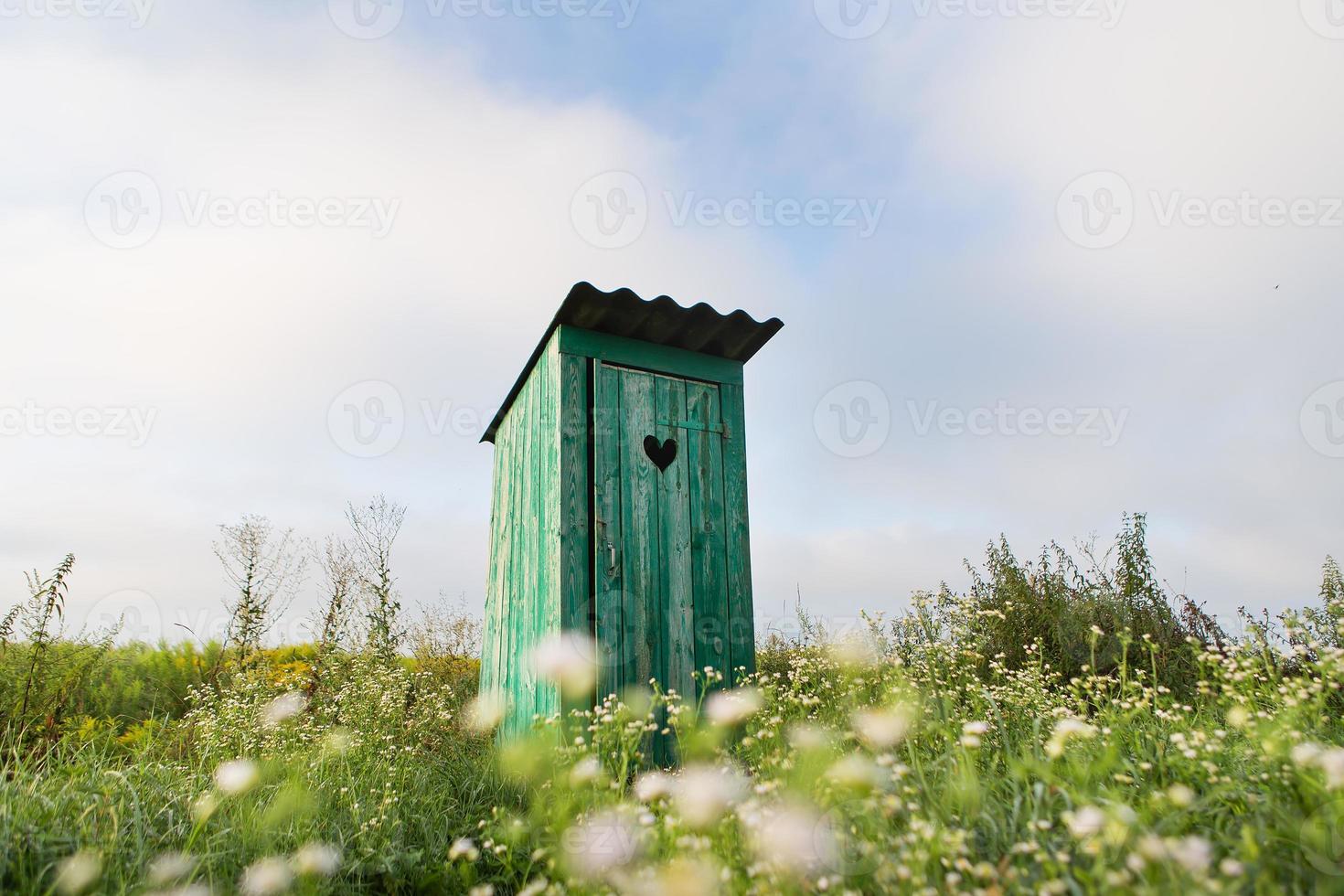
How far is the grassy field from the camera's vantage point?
187cm

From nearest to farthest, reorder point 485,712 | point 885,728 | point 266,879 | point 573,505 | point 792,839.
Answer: point 792,839 < point 266,879 < point 885,728 < point 573,505 < point 485,712

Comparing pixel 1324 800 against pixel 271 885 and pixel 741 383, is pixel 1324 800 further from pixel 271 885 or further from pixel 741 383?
pixel 741 383

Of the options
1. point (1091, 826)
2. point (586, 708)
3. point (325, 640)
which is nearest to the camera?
point (1091, 826)

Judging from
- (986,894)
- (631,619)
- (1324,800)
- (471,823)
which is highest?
(631,619)

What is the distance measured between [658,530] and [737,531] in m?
0.65

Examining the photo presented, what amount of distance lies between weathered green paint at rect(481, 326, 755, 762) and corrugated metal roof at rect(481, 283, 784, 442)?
8 centimetres

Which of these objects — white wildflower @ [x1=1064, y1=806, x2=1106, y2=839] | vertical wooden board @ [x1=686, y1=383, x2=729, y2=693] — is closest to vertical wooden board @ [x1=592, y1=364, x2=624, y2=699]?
vertical wooden board @ [x1=686, y1=383, x2=729, y2=693]

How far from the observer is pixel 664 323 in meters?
4.66

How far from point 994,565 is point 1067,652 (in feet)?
3.54

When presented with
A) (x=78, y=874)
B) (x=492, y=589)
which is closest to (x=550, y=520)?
(x=492, y=589)

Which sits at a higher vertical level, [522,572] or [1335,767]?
[522,572]

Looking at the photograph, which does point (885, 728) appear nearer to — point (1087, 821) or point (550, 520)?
point (1087, 821)

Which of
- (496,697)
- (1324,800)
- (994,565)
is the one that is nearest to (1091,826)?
(1324,800)

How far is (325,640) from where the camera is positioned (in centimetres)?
637
